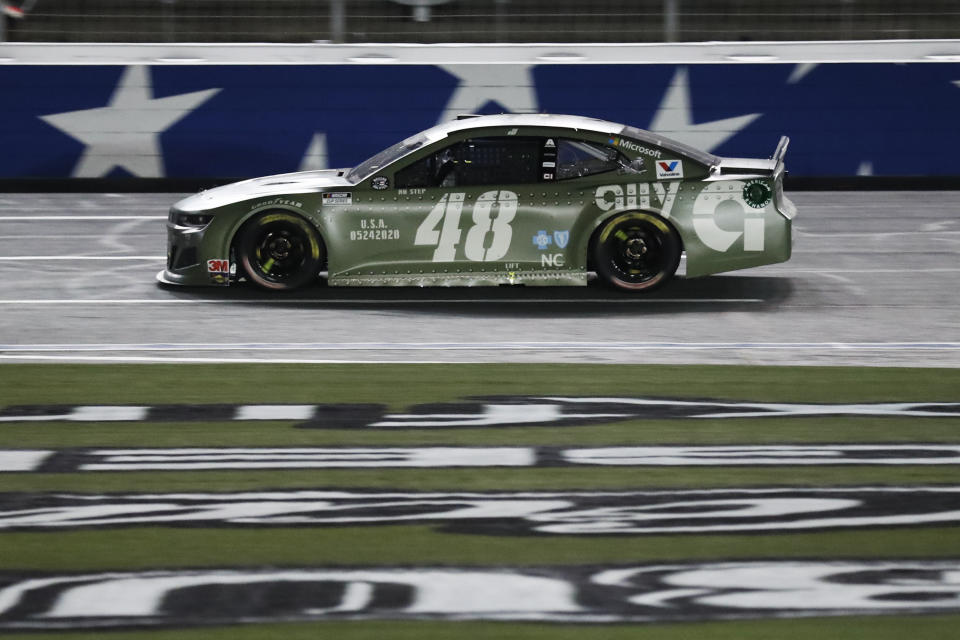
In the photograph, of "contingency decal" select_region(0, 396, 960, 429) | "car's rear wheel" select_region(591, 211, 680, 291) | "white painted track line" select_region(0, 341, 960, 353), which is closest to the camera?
"contingency decal" select_region(0, 396, 960, 429)

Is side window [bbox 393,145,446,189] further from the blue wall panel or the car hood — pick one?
the blue wall panel

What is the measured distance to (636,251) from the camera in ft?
37.0

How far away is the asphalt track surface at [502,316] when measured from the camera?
9.61 meters

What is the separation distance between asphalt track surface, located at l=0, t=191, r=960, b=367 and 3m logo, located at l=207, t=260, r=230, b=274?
260mm

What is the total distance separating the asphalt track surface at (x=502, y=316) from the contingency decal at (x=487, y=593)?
374cm

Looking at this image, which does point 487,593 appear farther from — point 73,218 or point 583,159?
point 73,218

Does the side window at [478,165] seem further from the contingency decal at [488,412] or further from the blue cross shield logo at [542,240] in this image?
the contingency decal at [488,412]

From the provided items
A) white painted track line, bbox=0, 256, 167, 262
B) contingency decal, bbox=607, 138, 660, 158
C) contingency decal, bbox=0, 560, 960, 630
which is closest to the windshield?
contingency decal, bbox=607, 138, 660, 158

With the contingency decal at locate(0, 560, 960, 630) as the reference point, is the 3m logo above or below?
above

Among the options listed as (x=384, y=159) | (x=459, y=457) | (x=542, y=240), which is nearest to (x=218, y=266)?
(x=384, y=159)

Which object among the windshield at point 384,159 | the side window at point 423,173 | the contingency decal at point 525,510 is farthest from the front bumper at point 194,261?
the contingency decal at point 525,510

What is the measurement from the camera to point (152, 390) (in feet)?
28.1

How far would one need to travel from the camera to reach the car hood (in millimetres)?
11188

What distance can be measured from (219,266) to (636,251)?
3206 millimetres
